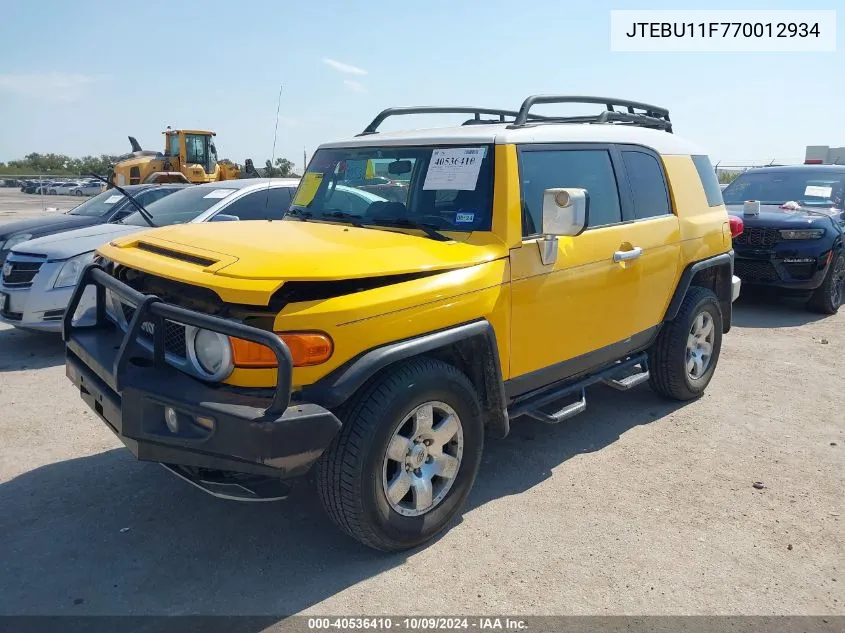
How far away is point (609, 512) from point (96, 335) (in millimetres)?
2856

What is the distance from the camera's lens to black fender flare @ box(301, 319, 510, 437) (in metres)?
2.77

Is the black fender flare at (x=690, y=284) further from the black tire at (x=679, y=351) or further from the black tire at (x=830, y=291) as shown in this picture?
the black tire at (x=830, y=291)

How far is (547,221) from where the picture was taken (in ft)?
11.3

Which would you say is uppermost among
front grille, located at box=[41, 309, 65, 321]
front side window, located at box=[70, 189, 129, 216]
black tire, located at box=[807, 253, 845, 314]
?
front side window, located at box=[70, 189, 129, 216]

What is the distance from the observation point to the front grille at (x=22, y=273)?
21.0 feet

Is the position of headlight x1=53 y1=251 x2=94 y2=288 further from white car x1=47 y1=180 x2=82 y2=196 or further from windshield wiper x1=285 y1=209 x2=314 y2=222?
white car x1=47 y1=180 x2=82 y2=196

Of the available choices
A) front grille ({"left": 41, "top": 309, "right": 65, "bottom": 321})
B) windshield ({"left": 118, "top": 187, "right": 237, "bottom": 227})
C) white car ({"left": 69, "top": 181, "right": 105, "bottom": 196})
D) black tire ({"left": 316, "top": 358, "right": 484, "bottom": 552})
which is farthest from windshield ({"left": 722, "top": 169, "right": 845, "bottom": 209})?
white car ({"left": 69, "top": 181, "right": 105, "bottom": 196})

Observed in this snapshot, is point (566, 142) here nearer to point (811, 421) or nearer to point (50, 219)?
point (811, 421)

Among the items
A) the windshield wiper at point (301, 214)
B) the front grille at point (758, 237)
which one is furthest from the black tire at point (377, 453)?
the front grille at point (758, 237)

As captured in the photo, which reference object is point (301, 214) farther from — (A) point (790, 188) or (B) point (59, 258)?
(A) point (790, 188)

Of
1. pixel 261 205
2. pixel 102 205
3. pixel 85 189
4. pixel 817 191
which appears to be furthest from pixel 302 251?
pixel 85 189

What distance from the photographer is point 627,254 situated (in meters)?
A: 4.20

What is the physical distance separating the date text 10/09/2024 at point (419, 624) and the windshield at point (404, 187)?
1.83 metres

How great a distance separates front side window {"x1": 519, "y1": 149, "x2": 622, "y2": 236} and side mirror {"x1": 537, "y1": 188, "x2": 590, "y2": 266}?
20 cm
